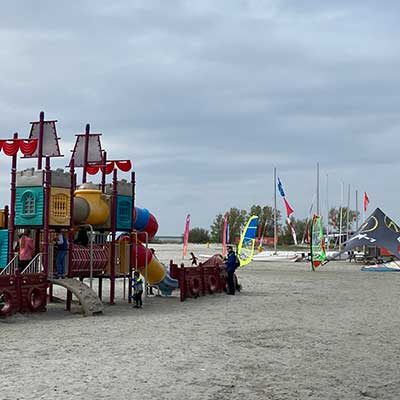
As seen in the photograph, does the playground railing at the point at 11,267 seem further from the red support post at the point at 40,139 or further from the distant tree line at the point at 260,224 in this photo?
the distant tree line at the point at 260,224

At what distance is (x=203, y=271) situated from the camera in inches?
899

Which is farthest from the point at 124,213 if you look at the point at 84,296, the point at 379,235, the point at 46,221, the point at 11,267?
the point at 379,235

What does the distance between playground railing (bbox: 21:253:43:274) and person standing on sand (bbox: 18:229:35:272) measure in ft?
0.92

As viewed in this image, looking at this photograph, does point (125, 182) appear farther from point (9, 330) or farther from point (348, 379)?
point (348, 379)

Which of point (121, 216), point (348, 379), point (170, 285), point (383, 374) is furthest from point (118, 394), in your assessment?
point (170, 285)

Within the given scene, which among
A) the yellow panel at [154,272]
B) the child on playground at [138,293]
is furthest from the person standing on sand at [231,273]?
the child on playground at [138,293]

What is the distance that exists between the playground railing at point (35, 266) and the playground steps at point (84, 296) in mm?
580

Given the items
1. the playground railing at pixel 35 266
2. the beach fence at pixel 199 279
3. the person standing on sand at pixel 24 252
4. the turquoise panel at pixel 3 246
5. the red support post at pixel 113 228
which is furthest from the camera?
the beach fence at pixel 199 279

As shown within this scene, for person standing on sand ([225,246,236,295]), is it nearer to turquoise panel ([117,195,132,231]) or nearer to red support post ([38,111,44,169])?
turquoise panel ([117,195,132,231])

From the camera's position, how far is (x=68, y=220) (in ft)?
57.9

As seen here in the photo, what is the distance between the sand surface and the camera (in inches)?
324

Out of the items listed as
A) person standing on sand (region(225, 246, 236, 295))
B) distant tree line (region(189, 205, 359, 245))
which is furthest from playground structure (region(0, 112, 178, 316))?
distant tree line (region(189, 205, 359, 245))

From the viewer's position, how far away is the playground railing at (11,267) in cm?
1702

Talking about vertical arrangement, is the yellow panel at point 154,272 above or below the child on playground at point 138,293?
above
